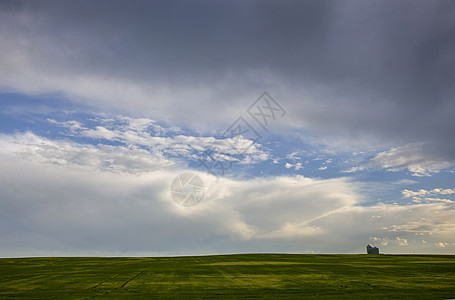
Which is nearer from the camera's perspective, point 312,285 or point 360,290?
point 360,290

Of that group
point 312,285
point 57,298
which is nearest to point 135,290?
point 57,298

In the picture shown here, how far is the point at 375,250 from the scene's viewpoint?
17475cm

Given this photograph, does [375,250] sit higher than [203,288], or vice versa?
[375,250]

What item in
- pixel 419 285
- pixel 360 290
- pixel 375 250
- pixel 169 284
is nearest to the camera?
pixel 360 290

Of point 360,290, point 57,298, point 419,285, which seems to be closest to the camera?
point 57,298

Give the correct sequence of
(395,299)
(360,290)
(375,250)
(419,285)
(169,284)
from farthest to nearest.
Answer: (375,250) < (169,284) < (419,285) < (360,290) < (395,299)

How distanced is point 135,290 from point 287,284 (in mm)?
21123

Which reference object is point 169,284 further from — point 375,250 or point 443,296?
point 375,250

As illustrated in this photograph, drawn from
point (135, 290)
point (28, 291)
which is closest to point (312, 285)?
point (135, 290)

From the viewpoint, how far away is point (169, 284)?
46250 millimetres

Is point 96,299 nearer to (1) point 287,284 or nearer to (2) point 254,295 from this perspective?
(2) point 254,295

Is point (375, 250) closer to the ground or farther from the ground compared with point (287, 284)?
farther from the ground

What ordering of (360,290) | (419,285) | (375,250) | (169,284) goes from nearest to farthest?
(360,290)
(419,285)
(169,284)
(375,250)

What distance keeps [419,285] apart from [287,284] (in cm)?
1795
